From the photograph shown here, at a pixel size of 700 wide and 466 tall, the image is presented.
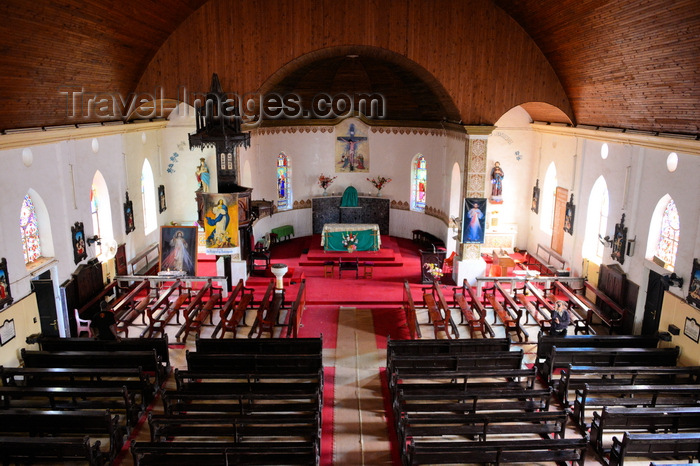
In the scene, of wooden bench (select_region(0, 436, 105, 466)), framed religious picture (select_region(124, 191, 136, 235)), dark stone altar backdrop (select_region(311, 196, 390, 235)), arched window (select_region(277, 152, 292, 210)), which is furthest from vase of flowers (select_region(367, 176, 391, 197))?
wooden bench (select_region(0, 436, 105, 466))

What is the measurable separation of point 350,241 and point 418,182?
5840 millimetres

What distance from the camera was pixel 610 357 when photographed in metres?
13.4

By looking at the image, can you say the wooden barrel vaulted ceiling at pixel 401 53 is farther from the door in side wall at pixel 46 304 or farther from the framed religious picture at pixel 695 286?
the door in side wall at pixel 46 304

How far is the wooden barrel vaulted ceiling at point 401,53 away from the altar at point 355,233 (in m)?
6.59

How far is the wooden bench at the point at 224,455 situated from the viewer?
8.81 metres

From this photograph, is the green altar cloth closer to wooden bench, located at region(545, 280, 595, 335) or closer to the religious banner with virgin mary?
the religious banner with virgin mary

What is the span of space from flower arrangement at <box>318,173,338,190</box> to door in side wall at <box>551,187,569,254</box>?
11152 mm

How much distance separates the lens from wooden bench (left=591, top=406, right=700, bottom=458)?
10328mm

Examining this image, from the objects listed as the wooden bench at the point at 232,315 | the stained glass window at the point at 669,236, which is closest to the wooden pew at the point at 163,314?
the wooden bench at the point at 232,315

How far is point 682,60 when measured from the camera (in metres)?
11.9

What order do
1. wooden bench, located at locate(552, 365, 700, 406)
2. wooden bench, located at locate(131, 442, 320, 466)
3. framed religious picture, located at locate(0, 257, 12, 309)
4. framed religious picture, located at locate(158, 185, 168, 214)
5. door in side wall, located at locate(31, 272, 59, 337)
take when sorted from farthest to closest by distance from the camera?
1. framed religious picture, located at locate(158, 185, 168, 214)
2. door in side wall, located at locate(31, 272, 59, 337)
3. framed religious picture, located at locate(0, 257, 12, 309)
4. wooden bench, located at locate(552, 365, 700, 406)
5. wooden bench, located at locate(131, 442, 320, 466)

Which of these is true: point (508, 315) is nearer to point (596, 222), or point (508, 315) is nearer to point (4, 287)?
point (596, 222)

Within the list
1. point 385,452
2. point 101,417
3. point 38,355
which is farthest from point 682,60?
point 38,355

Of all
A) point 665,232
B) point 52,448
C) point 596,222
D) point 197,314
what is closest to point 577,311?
point 596,222
